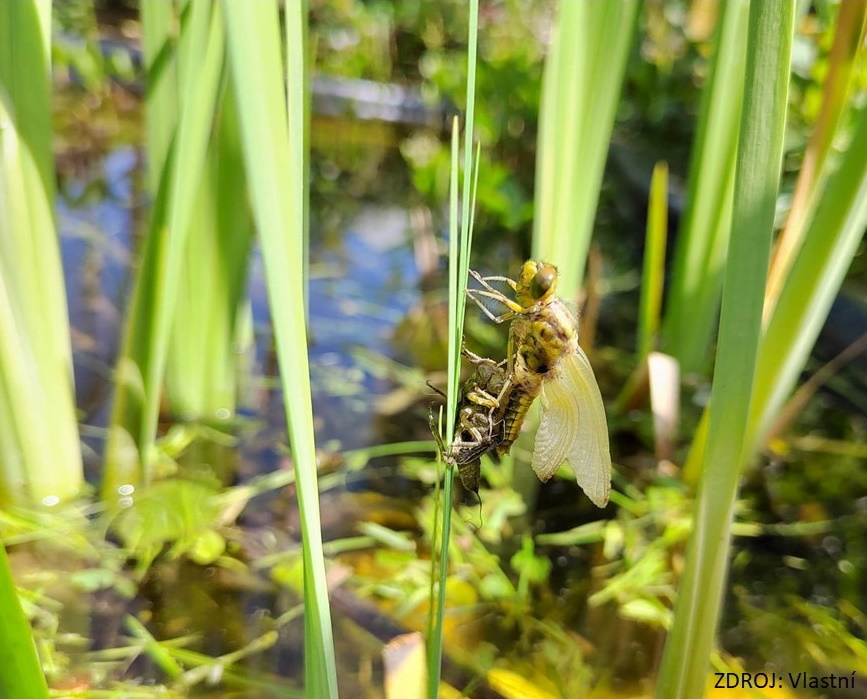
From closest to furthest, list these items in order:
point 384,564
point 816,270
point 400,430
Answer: point 816,270, point 384,564, point 400,430

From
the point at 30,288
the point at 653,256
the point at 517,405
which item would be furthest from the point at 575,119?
the point at 30,288

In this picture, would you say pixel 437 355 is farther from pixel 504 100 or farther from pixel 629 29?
pixel 504 100

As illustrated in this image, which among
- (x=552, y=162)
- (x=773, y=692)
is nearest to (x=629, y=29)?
(x=552, y=162)

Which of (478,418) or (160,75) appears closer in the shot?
(478,418)

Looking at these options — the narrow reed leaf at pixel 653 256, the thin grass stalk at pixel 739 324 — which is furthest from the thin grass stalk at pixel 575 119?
the thin grass stalk at pixel 739 324

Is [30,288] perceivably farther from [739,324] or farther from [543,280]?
[739,324]

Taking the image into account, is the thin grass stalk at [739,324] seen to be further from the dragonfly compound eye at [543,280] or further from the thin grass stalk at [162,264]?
the thin grass stalk at [162,264]
